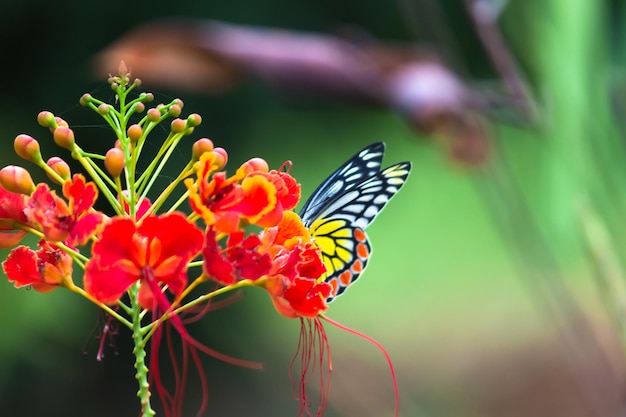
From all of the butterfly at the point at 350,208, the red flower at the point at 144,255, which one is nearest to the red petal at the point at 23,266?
the red flower at the point at 144,255

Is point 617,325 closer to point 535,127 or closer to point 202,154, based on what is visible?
point 535,127

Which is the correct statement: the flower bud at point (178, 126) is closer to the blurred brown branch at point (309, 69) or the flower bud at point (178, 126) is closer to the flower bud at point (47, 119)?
the flower bud at point (47, 119)

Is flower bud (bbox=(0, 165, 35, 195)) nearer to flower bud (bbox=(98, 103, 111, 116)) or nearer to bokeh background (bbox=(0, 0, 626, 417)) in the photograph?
flower bud (bbox=(98, 103, 111, 116))

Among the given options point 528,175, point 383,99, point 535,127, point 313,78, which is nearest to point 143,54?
point 313,78

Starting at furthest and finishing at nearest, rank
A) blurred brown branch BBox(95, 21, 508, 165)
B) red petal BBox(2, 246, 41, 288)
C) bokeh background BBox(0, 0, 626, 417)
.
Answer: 1. blurred brown branch BBox(95, 21, 508, 165)
2. bokeh background BBox(0, 0, 626, 417)
3. red petal BBox(2, 246, 41, 288)

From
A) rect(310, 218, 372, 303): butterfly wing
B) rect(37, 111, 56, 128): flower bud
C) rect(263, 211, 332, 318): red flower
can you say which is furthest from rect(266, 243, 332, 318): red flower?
rect(310, 218, 372, 303): butterfly wing

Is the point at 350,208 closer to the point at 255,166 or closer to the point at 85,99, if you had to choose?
the point at 255,166

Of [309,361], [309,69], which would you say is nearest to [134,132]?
[309,361]
